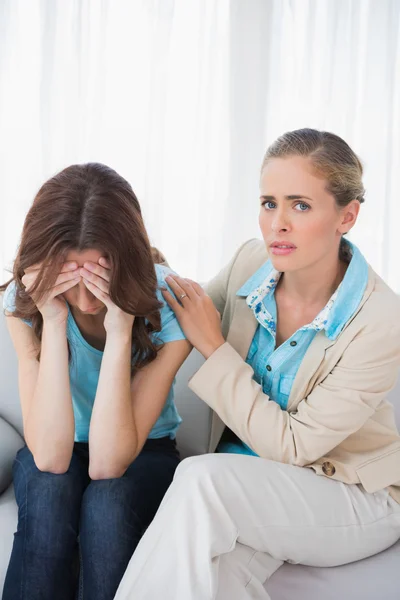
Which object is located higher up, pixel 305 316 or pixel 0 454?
pixel 305 316

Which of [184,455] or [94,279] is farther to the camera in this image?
[184,455]

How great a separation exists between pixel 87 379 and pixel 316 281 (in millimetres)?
602

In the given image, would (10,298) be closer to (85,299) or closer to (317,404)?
(85,299)

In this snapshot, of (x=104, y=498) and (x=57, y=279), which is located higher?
(x=57, y=279)

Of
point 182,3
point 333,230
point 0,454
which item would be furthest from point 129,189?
point 182,3

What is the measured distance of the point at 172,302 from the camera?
1.62 metres

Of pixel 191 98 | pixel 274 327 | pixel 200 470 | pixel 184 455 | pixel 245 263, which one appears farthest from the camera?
pixel 191 98

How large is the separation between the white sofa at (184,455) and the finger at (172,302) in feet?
1.39

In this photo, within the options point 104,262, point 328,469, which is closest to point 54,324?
point 104,262

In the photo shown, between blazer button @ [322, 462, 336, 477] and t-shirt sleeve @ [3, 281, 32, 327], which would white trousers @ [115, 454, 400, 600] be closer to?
blazer button @ [322, 462, 336, 477]

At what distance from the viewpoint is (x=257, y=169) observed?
9.82 ft

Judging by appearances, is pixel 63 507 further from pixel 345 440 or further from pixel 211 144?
pixel 211 144

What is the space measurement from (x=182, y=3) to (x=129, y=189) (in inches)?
64.9

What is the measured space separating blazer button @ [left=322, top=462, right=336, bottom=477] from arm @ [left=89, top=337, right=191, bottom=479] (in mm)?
391
